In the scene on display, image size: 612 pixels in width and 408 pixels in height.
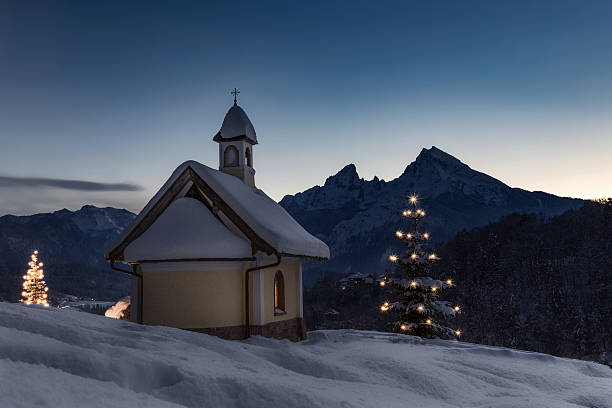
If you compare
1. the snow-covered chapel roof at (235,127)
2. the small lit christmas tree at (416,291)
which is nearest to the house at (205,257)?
the snow-covered chapel roof at (235,127)

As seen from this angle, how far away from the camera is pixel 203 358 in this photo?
723cm

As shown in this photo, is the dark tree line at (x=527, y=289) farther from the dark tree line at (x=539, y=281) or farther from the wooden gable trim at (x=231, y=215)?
the wooden gable trim at (x=231, y=215)

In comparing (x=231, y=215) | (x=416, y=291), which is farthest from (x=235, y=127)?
(x=416, y=291)

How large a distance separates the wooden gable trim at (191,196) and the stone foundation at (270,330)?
213 centimetres

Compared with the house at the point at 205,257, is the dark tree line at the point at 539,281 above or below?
below

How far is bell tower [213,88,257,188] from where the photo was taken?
682 inches

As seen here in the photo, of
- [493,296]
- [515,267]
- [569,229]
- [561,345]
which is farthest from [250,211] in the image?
[569,229]

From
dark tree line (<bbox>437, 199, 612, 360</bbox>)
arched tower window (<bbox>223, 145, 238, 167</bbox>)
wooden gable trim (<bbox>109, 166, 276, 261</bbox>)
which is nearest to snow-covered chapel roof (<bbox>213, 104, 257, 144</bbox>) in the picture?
arched tower window (<bbox>223, 145, 238, 167</bbox>)

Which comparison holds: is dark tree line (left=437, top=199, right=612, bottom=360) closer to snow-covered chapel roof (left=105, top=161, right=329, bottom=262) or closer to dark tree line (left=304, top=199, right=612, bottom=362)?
dark tree line (left=304, top=199, right=612, bottom=362)

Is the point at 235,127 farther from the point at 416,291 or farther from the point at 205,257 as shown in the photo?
the point at 416,291

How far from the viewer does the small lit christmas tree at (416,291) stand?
65.0ft

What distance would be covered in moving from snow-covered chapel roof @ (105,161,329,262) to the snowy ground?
262 centimetres

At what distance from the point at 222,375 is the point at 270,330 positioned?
7482mm

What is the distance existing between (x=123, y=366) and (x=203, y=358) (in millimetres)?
1682
